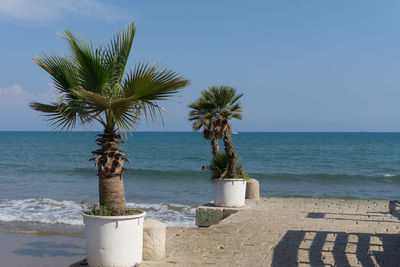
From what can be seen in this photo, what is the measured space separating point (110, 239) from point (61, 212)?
11038 mm

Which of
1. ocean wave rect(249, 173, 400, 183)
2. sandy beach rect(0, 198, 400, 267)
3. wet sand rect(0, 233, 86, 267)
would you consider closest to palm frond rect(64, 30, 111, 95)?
sandy beach rect(0, 198, 400, 267)

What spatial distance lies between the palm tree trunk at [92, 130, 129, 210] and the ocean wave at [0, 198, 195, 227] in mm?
7781

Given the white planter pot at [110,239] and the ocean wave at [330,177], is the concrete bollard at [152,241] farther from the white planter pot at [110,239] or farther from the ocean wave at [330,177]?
the ocean wave at [330,177]

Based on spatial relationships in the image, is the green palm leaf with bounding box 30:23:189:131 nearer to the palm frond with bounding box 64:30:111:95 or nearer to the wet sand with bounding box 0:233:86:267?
the palm frond with bounding box 64:30:111:95

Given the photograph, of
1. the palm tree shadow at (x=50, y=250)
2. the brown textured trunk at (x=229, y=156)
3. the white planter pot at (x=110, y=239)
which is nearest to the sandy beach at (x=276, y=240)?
the palm tree shadow at (x=50, y=250)

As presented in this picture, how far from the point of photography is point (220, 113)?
11.1m

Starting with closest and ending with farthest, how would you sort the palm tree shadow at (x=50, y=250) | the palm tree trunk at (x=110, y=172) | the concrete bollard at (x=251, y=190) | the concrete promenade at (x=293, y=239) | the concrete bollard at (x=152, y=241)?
the palm tree trunk at (x=110, y=172), the concrete bollard at (x=152, y=241), the concrete promenade at (x=293, y=239), the palm tree shadow at (x=50, y=250), the concrete bollard at (x=251, y=190)

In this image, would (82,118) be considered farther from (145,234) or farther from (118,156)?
(145,234)

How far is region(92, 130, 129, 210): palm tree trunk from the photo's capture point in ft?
18.6

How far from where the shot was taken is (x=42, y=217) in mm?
14680

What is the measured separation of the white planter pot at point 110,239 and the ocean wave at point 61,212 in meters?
7.80

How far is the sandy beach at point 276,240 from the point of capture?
648cm

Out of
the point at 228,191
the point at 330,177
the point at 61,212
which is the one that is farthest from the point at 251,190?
the point at 330,177

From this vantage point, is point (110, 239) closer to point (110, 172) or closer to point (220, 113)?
point (110, 172)
